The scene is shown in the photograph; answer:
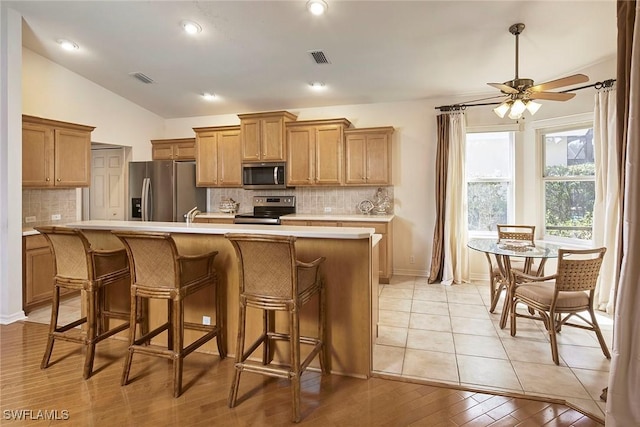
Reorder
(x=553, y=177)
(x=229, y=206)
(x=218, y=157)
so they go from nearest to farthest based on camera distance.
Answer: (x=553, y=177)
(x=218, y=157)
(x=229, y=206)

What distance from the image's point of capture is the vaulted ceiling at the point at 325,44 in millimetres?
3115

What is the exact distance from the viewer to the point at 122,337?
10.1 feet

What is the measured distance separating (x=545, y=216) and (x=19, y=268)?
6435mm

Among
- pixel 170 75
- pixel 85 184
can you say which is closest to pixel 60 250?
pixel 85 184

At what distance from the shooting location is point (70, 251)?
8.34 feet

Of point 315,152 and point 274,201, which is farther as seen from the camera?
point 274,201

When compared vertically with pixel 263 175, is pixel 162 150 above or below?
above

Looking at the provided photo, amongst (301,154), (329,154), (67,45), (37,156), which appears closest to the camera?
(37,156)

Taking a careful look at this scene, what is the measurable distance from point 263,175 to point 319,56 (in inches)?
85.6

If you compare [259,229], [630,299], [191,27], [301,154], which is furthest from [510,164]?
[191,27]

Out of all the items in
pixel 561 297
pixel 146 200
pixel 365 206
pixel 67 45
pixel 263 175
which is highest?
pixel 67 45

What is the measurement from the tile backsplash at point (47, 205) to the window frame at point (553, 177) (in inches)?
259

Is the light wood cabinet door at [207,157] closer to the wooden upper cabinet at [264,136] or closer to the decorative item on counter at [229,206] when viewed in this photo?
the decorative item on counter at [229,206]

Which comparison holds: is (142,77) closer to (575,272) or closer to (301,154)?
(301,154)
